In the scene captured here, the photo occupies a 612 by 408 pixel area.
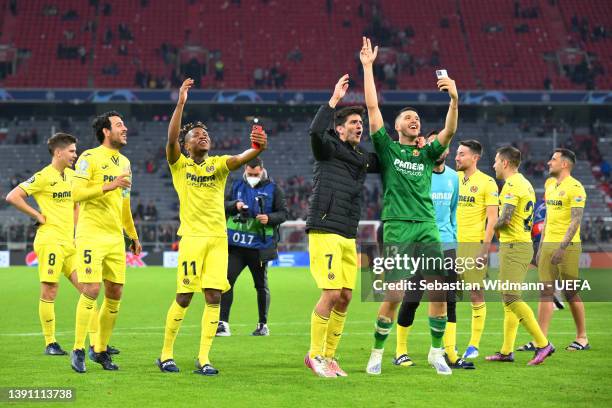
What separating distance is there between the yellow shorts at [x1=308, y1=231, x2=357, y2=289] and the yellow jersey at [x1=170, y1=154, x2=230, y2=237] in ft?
3.27

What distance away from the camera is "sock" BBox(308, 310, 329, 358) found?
30.4ft

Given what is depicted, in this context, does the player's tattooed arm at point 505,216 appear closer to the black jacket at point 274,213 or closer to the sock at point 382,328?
the sock at point 382,328

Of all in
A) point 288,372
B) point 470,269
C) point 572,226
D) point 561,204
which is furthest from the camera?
point 561,204

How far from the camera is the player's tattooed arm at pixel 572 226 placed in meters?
11.8

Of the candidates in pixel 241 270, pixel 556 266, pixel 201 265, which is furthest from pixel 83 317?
pixel 556 266

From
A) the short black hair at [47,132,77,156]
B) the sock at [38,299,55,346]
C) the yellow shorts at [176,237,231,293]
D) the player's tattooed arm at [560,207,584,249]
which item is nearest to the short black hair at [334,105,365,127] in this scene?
the yellow shorts at [176,237,231,293]

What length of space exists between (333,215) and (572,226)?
4.07 metres

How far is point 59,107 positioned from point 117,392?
42.5 m

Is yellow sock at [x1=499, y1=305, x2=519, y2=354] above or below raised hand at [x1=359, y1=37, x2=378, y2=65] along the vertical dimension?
below

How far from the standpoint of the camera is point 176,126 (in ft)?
29.8

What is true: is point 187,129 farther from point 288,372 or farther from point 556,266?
point 556,266

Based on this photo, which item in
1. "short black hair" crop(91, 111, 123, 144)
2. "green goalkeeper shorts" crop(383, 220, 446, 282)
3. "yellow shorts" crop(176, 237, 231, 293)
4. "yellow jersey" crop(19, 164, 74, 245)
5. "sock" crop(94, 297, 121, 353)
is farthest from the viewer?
"yellow jersey" crop(19, 164, 74, 245)

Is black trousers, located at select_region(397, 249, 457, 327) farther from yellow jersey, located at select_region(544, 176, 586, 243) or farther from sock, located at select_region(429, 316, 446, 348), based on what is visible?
yellow jersey, located at select_region(544, 176, 586, 243)

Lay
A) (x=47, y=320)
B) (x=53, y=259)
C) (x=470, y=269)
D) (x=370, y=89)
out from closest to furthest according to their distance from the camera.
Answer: (x=370, y=89), (x=470, y=269), (x=47, y=320), (x=53, y=259)
